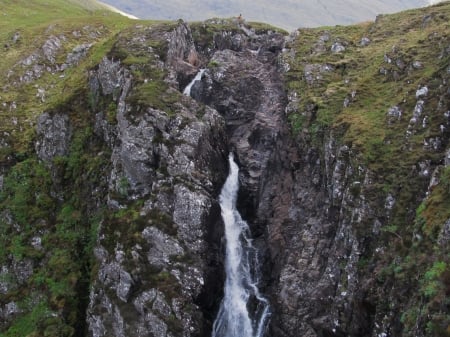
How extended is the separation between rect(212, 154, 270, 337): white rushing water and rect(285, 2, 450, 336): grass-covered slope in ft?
→ 32.9

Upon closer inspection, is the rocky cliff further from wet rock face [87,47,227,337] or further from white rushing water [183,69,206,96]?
white rushing water [183,69,206,96]

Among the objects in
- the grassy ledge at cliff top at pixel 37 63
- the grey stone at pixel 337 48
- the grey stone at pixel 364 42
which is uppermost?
the grey stone at pixel 364 42

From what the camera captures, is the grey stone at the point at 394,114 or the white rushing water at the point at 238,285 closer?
the grey stone at the point at 394,114

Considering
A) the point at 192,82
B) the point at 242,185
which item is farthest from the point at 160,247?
the point at 192,82

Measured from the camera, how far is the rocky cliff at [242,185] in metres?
30.4

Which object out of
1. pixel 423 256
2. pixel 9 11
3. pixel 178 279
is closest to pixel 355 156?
pixel 423 256

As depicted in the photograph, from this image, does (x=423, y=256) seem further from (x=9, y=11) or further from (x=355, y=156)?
(x=9, y=11)

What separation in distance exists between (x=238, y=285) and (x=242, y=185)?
10.9 m

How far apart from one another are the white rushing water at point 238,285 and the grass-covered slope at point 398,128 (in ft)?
32.9

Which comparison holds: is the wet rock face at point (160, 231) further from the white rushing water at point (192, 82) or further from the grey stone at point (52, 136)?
the white rushing water at point (192, 82)

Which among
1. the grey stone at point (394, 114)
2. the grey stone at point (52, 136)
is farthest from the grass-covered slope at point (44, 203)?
the grey stone at point (394, 114)

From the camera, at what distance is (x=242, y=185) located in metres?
46.9

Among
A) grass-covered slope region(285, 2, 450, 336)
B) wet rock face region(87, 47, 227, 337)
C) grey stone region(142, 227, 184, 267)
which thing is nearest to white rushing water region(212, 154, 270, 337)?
wet rock face region(87, 47, 227, 337)

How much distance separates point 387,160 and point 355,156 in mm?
2466
